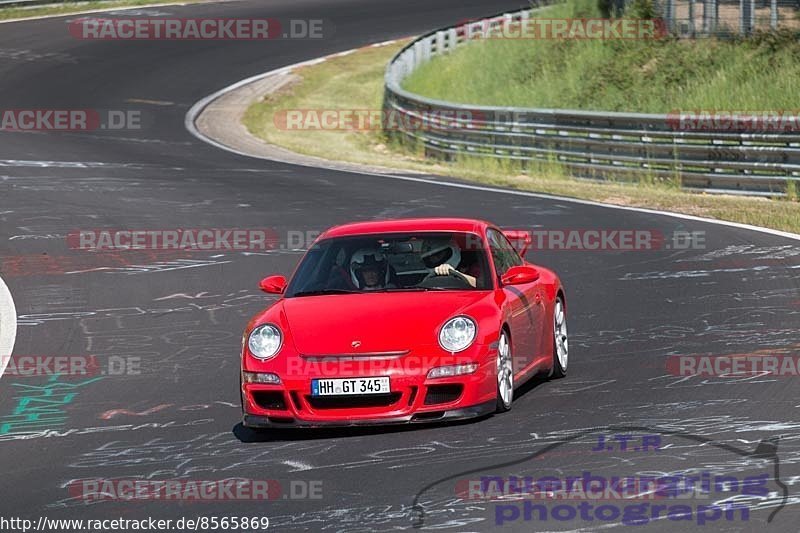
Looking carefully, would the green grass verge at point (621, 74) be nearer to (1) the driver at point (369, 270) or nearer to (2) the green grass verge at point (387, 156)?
(2) the green grass verge at point (387, 156)

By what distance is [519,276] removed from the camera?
982 centimetres

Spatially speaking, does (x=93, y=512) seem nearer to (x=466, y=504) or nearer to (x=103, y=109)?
(x=466, y=504)

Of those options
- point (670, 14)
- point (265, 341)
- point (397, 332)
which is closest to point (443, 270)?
point (397, 332)

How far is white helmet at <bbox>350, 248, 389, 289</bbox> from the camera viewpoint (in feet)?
33.3

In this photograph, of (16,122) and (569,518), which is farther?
(16,122)

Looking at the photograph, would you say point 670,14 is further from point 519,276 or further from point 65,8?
point 65,8

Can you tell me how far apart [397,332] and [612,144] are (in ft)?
51.5

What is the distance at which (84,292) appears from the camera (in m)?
15.5

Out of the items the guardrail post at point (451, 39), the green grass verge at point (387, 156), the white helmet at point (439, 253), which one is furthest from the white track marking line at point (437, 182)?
the white helmet at point (439, 253)

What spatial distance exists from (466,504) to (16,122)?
2921 cm

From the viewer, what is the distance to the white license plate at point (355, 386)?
349 inches

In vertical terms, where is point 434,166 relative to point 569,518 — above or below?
below

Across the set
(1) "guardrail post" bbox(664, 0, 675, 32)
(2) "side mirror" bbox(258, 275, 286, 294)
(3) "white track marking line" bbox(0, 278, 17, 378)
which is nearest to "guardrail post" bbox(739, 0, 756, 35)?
(1) "guardrail post" bbox(664, 0, 675, 32)

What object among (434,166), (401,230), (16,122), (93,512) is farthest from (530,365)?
(16,122)
